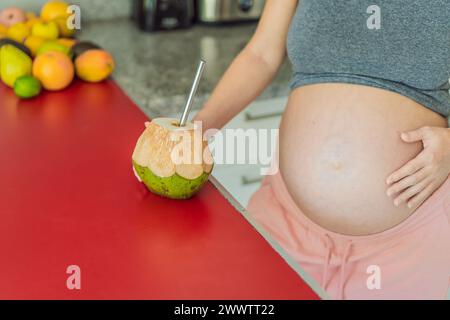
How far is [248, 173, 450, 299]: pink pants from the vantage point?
3.13ft

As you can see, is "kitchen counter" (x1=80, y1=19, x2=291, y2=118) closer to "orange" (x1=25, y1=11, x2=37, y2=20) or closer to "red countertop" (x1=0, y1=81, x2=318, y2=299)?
"orange" (x1=25, y1=11, x2=37, y2=20)

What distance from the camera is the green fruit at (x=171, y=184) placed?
76 centimetres

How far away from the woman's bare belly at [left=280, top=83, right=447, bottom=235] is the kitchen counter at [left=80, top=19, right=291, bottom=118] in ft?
1.24

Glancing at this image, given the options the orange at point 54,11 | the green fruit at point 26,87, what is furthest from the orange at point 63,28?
the green fruit at point 26,87

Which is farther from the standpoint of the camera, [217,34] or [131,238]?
[217,34]

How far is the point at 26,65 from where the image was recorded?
1.12 metres

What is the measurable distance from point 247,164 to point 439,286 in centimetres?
68

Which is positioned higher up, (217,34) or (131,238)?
(217,34)

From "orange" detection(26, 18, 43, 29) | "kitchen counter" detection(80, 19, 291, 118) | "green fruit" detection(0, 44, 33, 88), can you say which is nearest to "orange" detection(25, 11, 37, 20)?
"orange" detection(26, 18, 43, 29)

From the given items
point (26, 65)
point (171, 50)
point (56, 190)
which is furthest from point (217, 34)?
point (56, 190)

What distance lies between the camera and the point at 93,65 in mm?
1164

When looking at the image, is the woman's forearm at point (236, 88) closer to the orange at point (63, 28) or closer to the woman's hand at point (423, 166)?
the woman's hand at point (423, 166)

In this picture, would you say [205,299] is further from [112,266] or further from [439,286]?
[439,286]
